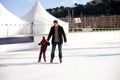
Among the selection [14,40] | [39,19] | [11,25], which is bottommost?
[14,40]

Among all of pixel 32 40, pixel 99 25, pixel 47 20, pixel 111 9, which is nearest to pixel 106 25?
pixel 99 25

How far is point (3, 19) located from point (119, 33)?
32.3 feet

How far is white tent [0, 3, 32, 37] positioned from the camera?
2184 centimetres

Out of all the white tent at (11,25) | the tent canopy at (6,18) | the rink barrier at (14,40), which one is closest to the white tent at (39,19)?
the white tent at (11,25)

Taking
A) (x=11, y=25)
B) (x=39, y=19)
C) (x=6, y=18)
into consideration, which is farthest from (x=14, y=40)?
(x=39, y=19)

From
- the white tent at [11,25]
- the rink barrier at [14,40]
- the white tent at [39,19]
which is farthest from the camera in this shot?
the white tent at [39,19]

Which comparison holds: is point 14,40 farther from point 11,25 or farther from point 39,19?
point 39,19

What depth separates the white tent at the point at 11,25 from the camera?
71.6 ft

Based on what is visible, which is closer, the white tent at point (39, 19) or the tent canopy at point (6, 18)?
the tent canopy at point (6, 18)

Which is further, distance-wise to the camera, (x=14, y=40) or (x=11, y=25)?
(x=11, y=25)

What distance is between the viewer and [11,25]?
906 inches

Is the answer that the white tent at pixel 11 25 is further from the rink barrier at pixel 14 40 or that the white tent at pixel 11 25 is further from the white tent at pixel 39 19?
the rink barrier at pixel 14 40

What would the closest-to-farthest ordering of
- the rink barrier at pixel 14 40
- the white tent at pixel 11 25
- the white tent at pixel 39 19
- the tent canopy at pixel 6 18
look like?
the rink barrier at pixel 14 40, the white tent at pixel 11 25, the tent canopy at pixel 6 18, the white tent at pixel 39 19

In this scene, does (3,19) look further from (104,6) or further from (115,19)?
(104,6)
